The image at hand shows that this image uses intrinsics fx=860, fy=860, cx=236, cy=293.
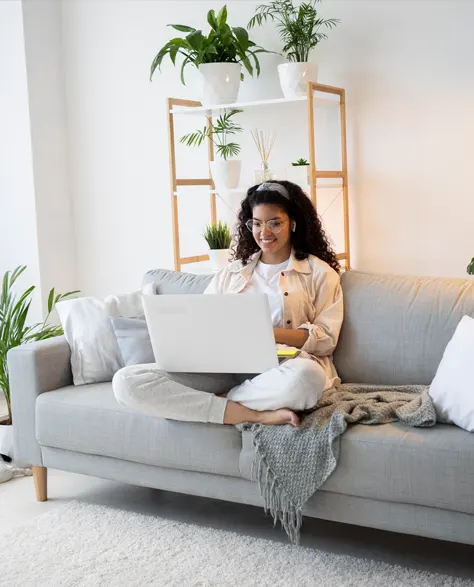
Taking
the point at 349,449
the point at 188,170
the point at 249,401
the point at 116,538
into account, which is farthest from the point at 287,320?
the point at 188,170

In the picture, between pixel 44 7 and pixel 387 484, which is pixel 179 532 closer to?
pixel 387 484

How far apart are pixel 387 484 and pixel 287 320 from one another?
763 mm

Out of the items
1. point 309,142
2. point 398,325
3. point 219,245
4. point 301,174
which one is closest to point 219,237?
point 219,245

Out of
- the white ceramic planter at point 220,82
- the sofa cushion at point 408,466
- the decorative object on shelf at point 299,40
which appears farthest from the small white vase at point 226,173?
the sofa cushion at point 408,466

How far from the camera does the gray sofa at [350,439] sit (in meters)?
2.27

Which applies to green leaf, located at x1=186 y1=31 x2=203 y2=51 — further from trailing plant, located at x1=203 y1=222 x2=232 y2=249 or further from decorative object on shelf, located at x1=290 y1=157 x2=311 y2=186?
trailing plant, located at x1=203 y1=222 x2=232 y2=249

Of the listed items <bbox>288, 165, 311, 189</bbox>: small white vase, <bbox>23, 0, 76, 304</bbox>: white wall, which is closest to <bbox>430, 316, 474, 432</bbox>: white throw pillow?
<bbox>288, 165, 311, 189</bbox>: small white vase

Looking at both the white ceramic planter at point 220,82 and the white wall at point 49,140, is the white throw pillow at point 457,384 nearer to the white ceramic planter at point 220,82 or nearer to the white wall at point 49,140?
the white ceramic planter at point 220,82

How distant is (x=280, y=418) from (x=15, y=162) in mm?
2541

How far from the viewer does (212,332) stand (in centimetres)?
253

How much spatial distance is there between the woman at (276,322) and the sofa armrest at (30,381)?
47 cm

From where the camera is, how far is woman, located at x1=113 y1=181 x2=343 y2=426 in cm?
256

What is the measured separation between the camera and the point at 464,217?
3449mm

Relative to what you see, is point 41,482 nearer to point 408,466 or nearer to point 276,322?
point 276,322
